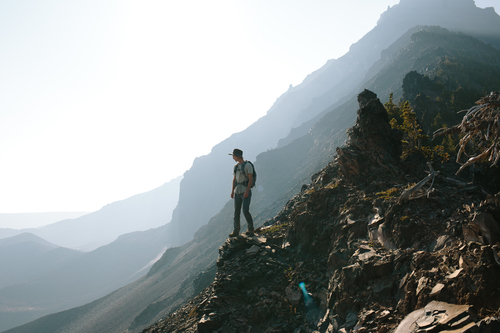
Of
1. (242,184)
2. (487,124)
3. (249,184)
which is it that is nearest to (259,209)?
(242,184)

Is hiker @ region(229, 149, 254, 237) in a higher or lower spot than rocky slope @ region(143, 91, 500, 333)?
higher

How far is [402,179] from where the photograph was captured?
370 inches

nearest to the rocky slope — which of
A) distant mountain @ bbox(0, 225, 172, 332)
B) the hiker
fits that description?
the hiker

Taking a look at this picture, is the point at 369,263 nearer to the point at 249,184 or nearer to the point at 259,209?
the point at 249,184

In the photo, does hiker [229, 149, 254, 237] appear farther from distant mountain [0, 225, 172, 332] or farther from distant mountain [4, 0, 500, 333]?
distant mountain [0, 225, 172, 332]

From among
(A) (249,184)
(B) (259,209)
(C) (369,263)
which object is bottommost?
(B) (259,209)

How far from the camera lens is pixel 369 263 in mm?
5410

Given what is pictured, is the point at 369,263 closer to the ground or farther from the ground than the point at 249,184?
closer to the ground

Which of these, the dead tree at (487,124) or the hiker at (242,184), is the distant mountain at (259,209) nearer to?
the hiker at (242,184)

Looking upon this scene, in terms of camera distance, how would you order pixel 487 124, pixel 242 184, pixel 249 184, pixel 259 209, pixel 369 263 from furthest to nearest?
pixel 259 209, pixel 242 184, pixel 249 184, pixel 369 263, pixel 487 124

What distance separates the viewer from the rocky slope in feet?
12.1

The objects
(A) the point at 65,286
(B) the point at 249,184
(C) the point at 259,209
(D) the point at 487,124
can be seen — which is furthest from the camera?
(A) the point at 65,286

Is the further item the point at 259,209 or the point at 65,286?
the point at 65,286

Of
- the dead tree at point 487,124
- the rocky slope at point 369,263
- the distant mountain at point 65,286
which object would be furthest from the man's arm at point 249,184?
the distant mountain at point 65,286
